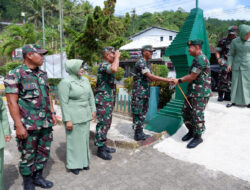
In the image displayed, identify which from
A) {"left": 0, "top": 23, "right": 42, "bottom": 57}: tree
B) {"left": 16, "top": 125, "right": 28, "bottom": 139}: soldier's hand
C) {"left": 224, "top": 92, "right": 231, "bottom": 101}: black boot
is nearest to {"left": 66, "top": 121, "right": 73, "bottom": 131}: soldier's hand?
{"left": 16, "top": 125, "right": 28, "bottom": 139}: soldier's hand

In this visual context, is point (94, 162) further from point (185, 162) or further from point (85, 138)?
point (185, 162)

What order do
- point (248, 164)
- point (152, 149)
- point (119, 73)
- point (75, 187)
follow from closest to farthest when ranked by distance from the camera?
point (75, 187) < point (248, 164) < point (152, 149) < point (119, 73)

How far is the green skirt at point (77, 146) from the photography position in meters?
3.03

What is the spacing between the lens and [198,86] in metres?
3.50

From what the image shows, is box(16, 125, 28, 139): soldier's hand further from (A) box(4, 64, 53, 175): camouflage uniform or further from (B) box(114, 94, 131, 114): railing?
(B) box(114, 94, 131, 114): railing

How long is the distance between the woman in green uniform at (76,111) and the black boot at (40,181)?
15.1 inches

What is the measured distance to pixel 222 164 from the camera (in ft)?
10.4

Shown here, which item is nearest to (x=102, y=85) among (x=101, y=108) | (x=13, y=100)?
(x=101, y=108)

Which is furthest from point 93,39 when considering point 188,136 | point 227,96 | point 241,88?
point 188,136

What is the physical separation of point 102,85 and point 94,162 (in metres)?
1.31

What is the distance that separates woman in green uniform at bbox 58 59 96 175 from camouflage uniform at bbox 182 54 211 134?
1743 mm

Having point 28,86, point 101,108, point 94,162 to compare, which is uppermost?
point 28,86

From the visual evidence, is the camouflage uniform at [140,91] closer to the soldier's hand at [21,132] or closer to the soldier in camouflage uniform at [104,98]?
the soldier in camouflage uniform at [104,98]

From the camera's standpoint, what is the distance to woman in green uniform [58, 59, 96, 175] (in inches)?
113
